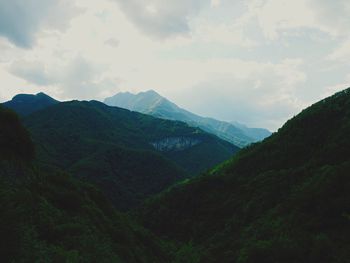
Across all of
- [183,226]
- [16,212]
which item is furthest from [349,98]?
[16,212]

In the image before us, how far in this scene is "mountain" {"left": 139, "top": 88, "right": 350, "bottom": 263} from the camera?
69375 millimetres

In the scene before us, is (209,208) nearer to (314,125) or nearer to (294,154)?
(294,154)

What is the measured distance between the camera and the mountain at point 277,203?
2731 inches

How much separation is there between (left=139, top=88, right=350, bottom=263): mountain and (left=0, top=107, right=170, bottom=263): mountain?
106 ft

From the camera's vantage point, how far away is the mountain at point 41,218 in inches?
1017

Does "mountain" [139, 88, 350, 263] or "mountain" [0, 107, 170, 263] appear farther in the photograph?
"mountain" [139, 88, 350, 263]

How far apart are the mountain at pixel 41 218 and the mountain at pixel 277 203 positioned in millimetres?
32306

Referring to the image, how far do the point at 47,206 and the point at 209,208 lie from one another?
113 metres

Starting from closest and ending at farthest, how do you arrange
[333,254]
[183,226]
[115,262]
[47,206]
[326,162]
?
[115,262] → [47,206] → [333,254] → [326,162] → [183,226]

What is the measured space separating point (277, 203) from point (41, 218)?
3454 inches

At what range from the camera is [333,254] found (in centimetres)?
5766

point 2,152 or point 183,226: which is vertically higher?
point 2,152

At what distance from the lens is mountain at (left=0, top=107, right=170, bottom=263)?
25.8 metres

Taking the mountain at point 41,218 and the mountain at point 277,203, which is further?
the mountain at point 277,203
